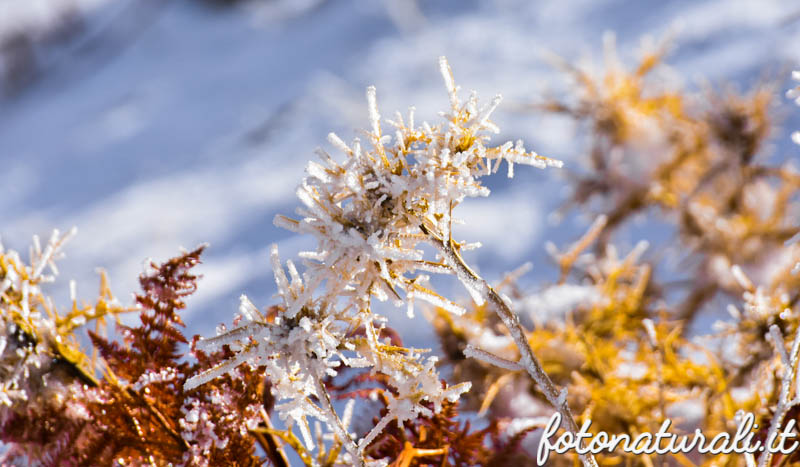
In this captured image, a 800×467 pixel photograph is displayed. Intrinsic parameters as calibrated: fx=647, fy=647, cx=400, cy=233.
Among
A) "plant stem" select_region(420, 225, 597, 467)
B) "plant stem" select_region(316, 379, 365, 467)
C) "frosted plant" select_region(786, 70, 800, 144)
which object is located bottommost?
"plant stem" select_region(316, 379, 365, 467)

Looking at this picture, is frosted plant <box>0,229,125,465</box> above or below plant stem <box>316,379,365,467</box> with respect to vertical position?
above

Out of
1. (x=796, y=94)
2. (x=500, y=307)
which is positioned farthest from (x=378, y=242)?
(x=796, y=94)

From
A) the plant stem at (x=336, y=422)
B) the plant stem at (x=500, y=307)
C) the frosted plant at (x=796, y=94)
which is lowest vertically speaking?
the plant stem at (x=336, y=422)

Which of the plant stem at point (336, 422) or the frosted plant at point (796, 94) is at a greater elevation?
the frosted plant at point (796, 94)

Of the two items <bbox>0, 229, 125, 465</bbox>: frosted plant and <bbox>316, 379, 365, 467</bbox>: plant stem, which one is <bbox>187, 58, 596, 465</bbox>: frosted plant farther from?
<bbox>0, 229, 125, 465</bbox>: frosted plant

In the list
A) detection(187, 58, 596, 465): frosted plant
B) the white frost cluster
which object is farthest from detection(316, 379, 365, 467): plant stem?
the white frost cluster

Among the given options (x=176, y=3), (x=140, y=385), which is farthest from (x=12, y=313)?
(x=176, y=3)

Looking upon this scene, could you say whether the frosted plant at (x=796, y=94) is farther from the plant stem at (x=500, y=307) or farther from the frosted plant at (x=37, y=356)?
the frosted plant at (x=37, y=356)

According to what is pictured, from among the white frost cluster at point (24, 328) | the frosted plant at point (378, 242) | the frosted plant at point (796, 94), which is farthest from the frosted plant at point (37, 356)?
the frosted plant at point (796, 94)
